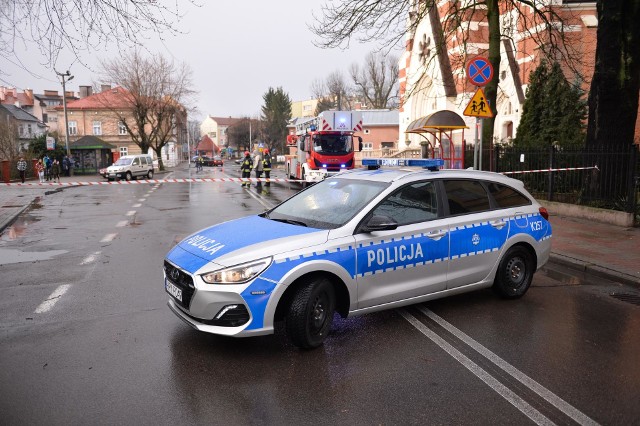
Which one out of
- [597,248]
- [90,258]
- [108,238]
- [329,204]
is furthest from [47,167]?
[597,248]

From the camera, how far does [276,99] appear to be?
97.9 meters

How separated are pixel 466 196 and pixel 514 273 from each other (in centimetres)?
120

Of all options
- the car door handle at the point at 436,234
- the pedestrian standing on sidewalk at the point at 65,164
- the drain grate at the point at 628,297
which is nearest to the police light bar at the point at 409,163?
the car door handle at the point at 436,234

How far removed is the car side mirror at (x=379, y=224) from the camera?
4.61 metres

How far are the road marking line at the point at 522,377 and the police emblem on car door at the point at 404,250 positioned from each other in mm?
462

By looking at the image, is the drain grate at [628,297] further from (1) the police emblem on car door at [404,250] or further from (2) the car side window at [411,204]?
(2) the car side window at [411,204]

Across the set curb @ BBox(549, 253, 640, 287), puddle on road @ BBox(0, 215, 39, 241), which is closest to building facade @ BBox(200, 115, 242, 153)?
puddle on road @ BBox(0, 215, 39, 241)

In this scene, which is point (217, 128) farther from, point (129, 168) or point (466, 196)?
point (466, 196)

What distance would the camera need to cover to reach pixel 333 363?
4199 mm

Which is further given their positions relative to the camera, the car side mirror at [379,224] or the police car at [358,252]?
the car side mirror at [379,224]

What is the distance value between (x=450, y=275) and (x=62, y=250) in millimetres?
7281

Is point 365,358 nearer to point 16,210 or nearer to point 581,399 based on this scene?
point 581,399

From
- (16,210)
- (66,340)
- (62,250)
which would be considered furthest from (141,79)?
(66,340)

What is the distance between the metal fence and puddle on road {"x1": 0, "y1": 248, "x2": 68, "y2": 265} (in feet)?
36.4
